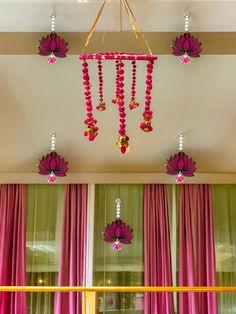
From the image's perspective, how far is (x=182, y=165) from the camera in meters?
4.70

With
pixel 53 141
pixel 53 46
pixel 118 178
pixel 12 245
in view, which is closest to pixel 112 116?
pixel 53 141

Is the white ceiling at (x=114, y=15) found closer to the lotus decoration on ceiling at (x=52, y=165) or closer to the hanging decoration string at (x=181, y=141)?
the hanging decoration string at (x=181, y=141)

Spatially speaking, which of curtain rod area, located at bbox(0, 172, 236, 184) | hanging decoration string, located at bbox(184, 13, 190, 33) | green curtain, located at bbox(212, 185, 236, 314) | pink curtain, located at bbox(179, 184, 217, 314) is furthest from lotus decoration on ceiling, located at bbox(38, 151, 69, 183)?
hanging decoration string, located at bbox(184, 13, 190, 33)

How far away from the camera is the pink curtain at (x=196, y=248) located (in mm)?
5023

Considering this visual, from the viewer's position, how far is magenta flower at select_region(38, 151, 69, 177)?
470cm

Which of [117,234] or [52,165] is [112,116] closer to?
[52,165]

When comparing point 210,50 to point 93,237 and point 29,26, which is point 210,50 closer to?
point 29,26

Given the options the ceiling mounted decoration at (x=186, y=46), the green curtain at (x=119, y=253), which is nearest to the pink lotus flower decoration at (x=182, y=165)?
the green curtain at (x=119, y=253)

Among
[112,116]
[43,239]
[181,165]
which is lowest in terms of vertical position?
[43,239]

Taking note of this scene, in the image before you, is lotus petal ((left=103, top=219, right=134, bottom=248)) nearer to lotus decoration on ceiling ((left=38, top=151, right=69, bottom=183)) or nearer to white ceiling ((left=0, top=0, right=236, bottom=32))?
lotus decoration on ceiling ((left=38, top=151, right=69, bottom=183))

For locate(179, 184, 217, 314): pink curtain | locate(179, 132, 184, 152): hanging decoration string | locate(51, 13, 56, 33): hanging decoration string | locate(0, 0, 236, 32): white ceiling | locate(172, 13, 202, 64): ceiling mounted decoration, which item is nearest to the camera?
locate(0, 0, 236, 32): white ceiling

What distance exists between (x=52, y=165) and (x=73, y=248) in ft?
3.41

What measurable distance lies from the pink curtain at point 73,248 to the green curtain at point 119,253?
15 cm

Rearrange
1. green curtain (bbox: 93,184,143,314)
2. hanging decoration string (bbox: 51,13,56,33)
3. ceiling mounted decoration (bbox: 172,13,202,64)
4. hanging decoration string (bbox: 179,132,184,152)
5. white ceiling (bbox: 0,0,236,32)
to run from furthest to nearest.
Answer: green curtain (bbox: 93,184,143,314) → hanging decoration string (bbox: 179,132,184,152) → ceiling mounted decoration (bbox: 172,13,202,64) → hanging decoration string (bbox: 51,13,56,33) → white ceiling (bbox: 0,0,236,32)
